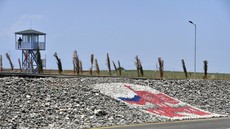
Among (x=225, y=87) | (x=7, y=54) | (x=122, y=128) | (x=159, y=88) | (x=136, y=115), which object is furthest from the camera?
(x=7, y=54)

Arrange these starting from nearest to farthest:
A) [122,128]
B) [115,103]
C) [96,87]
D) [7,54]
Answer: [122,128]
[115,103]
[96,87]
[7,54]

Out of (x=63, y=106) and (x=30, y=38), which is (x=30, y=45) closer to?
(x=30, y=38)

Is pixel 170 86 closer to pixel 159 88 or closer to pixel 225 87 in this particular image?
pixel 159 88

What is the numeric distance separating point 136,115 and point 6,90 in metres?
6.15

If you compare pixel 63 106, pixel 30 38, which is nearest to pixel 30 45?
pixel 30 38

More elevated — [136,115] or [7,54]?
[7,54]

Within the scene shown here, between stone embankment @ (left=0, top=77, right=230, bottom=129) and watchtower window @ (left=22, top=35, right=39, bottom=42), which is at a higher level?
watchtower window @ (left=22, top=35, right=39, bottom=42)

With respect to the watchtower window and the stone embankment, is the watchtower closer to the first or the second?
the watchtower window

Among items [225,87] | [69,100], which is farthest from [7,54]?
[69,100]

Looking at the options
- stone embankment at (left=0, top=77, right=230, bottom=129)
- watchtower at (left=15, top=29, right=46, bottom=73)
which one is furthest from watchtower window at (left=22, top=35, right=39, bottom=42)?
stone embankment at (left=0, top=77, right=230, bottom=129)

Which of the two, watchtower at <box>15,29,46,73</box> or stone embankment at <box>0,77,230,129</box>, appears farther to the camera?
watchtower at <box>15,29,46,73</box>

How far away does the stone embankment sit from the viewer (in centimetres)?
2038

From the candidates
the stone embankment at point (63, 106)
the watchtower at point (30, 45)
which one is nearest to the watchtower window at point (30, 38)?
the watchtower at point (30, 45)

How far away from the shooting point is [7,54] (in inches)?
2443
